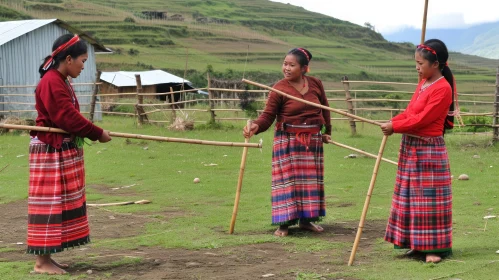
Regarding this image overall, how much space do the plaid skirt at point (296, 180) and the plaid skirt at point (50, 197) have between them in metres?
2.29

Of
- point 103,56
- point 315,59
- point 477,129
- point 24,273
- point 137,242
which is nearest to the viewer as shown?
point 24,273

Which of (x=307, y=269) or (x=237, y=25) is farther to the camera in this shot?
(x=237, y=25)

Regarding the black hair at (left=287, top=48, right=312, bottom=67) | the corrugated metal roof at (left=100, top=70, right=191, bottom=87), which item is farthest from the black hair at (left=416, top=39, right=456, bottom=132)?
the corrugated metal roof at (left=100, top=70, right=191, bottom=87)

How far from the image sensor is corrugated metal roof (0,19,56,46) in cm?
2585

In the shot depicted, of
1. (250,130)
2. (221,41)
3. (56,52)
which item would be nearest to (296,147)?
(250,130)

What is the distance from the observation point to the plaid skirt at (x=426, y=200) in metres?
5.84

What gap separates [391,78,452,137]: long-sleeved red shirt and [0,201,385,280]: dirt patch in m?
1.25

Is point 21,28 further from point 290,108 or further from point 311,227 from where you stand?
point 311,227

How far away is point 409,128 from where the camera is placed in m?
5.74

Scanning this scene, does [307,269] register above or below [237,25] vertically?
below

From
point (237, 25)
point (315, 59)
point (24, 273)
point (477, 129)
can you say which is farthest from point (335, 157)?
point (237, 25)

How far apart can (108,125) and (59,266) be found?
17004 millimetres

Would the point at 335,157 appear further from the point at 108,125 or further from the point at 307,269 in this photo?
the point at 108,125

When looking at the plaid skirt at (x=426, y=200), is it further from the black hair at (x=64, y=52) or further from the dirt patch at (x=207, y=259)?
the black hair at (x=64, y=52)
